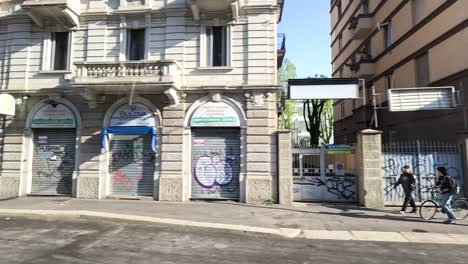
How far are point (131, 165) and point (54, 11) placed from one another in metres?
7.30

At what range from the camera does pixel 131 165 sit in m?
14.7

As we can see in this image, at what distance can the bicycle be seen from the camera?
11016 millimetres

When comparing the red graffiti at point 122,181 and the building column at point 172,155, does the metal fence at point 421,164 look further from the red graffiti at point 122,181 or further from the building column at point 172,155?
the red graffiti at point 122,181

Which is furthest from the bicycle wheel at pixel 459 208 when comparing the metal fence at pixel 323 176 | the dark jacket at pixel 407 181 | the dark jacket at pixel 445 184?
the metal fence at pixel 323 176

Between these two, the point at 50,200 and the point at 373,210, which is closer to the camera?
the point at 373,210

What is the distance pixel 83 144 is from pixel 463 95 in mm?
15488

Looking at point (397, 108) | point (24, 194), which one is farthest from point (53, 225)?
point (397, 108)

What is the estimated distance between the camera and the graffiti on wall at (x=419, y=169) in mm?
13195

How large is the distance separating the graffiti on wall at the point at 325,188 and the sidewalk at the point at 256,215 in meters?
A: 0.76

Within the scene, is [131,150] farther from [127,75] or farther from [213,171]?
[213,171]

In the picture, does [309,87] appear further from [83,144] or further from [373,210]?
[83,144]

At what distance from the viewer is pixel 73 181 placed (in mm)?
14703

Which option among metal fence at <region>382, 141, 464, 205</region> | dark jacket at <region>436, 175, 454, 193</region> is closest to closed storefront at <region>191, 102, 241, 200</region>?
metal fence at <region>382, 141, 464, 205</region>

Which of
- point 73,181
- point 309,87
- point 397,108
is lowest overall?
point 73,181
